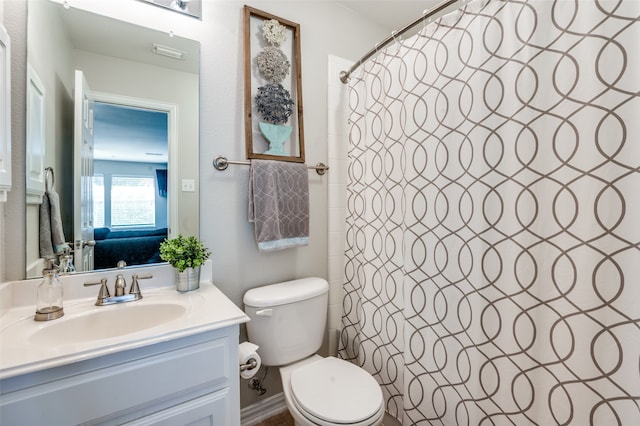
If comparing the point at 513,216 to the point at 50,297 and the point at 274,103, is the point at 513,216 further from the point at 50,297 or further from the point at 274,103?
the point at 50,297

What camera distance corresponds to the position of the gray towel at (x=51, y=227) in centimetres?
103

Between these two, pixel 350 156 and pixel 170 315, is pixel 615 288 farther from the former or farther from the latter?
pixel 170 315

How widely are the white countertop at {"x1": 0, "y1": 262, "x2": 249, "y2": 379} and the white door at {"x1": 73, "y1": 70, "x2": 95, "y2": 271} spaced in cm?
16

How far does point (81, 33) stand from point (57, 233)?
778 mm

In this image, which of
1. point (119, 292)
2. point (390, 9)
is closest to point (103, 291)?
point (119, 292)

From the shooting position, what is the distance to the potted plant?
1145 millimetres

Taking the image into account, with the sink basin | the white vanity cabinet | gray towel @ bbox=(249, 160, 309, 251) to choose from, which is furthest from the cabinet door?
gray towel @ bbox=(249, 160, 309, 251)

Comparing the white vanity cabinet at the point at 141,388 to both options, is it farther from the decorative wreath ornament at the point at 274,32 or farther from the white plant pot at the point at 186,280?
the decorative wreath ornament at the point at 274,32

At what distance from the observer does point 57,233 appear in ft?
3.46

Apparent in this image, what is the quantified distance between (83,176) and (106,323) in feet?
1.87

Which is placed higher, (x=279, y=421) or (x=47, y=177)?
(x=47, y=177)

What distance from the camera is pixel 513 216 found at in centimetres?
91

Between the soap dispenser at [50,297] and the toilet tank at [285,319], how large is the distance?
2.17 feet

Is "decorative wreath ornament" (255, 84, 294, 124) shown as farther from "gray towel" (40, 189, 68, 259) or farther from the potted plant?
"gray towel" (40, 189, 68, 259)
